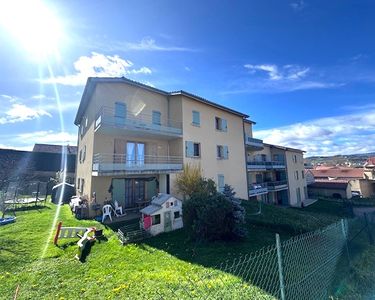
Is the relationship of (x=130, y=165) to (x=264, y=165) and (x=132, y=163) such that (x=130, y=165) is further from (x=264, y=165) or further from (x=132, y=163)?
(x=264, y=165)

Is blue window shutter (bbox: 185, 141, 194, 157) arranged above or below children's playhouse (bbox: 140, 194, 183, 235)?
above

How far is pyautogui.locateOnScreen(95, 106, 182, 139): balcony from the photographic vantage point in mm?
14131

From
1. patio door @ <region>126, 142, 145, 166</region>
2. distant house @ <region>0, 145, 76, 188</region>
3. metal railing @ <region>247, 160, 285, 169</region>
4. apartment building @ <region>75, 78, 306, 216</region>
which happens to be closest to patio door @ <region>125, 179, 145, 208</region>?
apartment building @ <region>75, 78, 306, 216</region>

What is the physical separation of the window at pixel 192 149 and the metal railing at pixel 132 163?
1.06m

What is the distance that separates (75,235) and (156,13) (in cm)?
1112

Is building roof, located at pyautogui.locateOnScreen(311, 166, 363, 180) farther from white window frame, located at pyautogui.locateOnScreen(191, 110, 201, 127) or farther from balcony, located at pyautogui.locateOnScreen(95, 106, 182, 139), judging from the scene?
balcony, located at pyautogui.locateOnScreen(95, 106, 182, 139)

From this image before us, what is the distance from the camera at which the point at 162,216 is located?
11.1 m

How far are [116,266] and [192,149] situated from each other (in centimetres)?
1304

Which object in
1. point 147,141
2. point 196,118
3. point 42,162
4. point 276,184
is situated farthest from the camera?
point 42,162

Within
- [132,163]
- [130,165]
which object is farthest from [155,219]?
[132,163]

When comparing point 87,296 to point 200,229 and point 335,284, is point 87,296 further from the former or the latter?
point 335,284

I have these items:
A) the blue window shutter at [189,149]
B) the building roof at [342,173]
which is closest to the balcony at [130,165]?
the blue window shutter at [189,149]

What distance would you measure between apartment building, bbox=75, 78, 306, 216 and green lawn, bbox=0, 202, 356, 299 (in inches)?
201

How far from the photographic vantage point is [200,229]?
9531 mm
